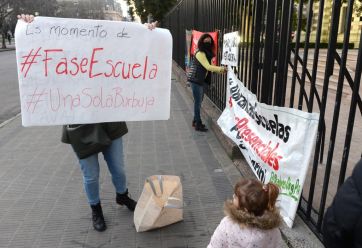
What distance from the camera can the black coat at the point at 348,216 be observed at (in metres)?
1.34

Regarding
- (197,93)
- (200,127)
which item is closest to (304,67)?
(197,93)

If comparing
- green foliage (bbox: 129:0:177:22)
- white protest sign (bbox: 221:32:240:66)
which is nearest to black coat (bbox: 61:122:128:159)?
white protest sign (bbox: 221:32:240:66)

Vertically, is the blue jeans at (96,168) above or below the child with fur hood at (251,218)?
below

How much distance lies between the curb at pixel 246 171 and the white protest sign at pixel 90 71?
1402 millimetres

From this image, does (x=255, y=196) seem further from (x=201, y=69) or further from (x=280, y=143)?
(x=201, y=69)

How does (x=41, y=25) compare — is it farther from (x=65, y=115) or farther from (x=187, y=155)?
(x=187, y=155)

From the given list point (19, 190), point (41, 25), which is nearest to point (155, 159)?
point (19, 190)

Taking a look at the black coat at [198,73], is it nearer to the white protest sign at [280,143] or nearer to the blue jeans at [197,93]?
the blue jeans at [197,93]

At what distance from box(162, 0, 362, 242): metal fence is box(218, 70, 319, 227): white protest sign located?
0.17 metres

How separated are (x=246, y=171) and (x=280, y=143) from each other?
136 centimetres

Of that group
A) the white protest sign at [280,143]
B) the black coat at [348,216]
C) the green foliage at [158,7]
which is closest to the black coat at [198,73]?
the white protest sign at [280,143]

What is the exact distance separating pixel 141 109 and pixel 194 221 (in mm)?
1133

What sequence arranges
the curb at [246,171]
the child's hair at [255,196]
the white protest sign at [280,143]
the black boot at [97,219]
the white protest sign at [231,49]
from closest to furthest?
the child's hair at [255,196]
the white protest sign at [280,143]
the curb at [246,171]
the black boot at [97,219]
the white protest sign at [231,49]

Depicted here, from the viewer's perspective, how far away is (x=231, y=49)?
514cm
